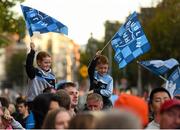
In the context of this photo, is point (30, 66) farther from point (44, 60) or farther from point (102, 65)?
point (102, 65)

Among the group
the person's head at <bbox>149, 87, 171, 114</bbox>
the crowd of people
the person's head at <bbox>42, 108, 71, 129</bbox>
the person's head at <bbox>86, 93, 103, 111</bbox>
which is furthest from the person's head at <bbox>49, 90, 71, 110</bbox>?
the person's head at <bbox>86, 93, 103, 111</bbox>

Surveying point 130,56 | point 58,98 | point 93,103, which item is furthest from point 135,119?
point 130,56

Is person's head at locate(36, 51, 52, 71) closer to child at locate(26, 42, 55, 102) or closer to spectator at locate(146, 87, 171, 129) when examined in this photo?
child at locate(26, 42, 55, 102)

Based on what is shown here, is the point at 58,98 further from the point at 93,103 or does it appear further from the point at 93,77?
the point at 93,77

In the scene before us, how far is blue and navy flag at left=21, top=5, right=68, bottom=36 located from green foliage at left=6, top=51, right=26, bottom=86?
420 feet

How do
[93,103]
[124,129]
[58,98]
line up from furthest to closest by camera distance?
[93,103] < [58,98] < [124,129]

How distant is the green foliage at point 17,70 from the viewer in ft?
474

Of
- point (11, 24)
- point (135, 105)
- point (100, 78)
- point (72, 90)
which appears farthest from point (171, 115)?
point (11, 24)

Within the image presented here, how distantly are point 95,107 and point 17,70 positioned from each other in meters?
140

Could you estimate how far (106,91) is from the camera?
12.2 meters

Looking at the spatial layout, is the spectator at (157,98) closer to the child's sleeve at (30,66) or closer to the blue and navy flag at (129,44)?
the child's sleeve at (30,66)

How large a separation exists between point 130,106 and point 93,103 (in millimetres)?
4050

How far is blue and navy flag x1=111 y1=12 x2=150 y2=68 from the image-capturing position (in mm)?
13977

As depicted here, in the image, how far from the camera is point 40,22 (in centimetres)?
1420
